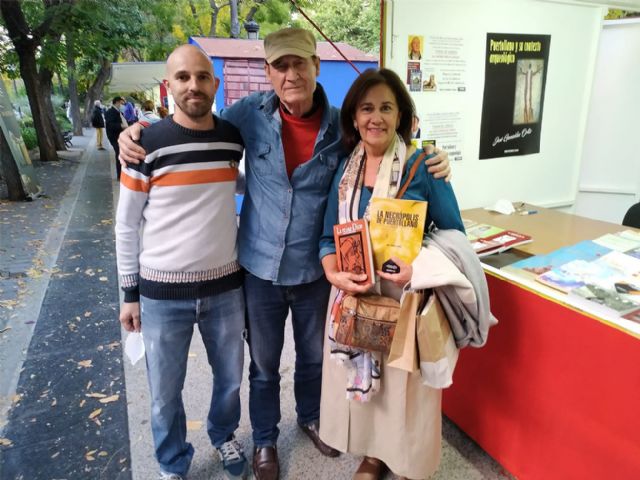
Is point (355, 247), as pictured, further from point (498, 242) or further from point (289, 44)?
point (498, 242)

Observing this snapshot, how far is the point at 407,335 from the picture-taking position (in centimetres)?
152

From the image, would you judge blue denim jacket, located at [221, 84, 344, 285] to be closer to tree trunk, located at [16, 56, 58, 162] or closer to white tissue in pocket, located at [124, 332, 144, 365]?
white tissue in pocket, located at [124, 332, 144, 365]

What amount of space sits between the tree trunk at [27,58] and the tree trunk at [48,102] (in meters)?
0.33

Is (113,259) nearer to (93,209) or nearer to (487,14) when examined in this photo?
(93,209)

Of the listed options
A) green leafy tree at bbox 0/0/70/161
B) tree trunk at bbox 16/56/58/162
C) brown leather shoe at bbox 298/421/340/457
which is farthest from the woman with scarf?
tree trunk at bbox 16/56/58/162

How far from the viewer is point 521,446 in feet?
6.50

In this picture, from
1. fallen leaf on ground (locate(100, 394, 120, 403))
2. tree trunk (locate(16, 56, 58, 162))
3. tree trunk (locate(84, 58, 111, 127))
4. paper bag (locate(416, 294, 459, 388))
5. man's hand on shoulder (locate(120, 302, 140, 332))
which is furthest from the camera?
tree trunk (locate(84, 58, 111, 127))

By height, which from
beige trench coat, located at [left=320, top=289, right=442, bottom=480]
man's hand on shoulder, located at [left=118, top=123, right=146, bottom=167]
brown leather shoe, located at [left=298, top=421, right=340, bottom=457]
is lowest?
brown leather shoe, located at [left=298, top=421, right=340, bottom=457]

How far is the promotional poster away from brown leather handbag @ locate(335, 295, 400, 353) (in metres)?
1.86

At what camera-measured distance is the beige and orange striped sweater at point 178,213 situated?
165 centimetres

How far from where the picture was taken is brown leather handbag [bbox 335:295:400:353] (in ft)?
5.21

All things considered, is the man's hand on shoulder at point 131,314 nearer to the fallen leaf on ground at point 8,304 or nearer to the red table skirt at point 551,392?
the red table skirt at point 551,392

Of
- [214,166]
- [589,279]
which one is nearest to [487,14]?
[589,279]

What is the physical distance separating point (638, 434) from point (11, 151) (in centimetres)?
929
